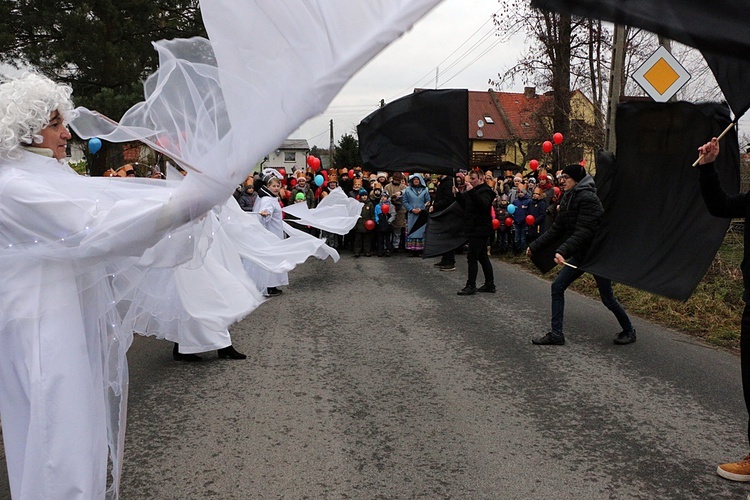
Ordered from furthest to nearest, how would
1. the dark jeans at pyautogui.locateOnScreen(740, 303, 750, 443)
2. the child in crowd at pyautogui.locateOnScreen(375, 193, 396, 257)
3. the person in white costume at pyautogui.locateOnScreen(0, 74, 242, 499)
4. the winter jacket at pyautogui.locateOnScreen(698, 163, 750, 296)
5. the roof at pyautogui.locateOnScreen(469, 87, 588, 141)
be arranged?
the roof at pyautogui.locateOnScreen(469, 87, 588, 141)
the child in crowd at pyautogui.locateOnScreen(375, 193, 396, 257)
the winter jacket at pyautogui.locateOnScreen(698, 163, 750, 296)
the dark jeans at pyautogui.locateOnScreen(740, 303, 750, 443)
the person in white costume at pyautogui.locateOnScreen(0, 74, 242, 499)

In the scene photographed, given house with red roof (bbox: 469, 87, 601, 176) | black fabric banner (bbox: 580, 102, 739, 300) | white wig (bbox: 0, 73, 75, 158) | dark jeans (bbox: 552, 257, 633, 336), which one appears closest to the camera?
white wig (bbox: 0, 73, 75, 158)

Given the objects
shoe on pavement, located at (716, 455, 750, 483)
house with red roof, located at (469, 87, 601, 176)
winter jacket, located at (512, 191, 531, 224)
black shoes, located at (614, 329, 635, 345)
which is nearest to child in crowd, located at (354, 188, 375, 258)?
winter jacket, located at (512, 191, 531, 224)

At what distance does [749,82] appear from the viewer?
10.9ft

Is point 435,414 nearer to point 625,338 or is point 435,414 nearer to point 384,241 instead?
point 625,338

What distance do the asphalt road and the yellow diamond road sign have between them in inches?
122

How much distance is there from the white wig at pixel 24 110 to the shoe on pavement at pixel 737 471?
13.4ft

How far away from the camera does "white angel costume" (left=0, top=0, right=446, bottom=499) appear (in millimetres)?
2182

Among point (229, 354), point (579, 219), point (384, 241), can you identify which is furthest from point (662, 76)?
point (384, 241)

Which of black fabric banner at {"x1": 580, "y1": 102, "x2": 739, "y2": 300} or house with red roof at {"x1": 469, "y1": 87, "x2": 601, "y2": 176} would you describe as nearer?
black fabric banner at {"x1": 580, "y1": 102, "x2": 739, "y2": 300}

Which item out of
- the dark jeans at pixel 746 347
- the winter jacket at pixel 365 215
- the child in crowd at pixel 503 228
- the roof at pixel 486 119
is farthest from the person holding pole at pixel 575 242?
the roof at pixel 486 119

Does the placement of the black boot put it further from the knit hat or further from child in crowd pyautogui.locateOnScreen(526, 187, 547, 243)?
child in crowd pyautogui.locateOnScreen(526, 187, 547, 243)

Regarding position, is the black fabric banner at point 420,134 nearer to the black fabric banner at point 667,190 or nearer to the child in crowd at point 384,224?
the black fabric banner at point 667,190

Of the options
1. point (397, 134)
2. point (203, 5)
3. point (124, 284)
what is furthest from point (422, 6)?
point (397, 134)

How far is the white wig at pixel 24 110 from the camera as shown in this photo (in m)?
2.62
